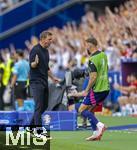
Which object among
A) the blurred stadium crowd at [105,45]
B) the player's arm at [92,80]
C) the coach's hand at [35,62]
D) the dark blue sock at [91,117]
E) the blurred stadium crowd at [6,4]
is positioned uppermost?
the blurred stadium crowd at [6,4]

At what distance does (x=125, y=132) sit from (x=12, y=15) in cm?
1506

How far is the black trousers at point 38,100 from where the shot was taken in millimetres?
13305

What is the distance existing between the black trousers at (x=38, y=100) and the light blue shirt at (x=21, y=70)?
6215 millimetres

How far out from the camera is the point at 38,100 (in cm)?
1331

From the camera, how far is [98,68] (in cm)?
1291

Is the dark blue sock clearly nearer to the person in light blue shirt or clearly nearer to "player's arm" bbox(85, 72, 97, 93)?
"player's arm" bbox(85, 72, 97, 93)

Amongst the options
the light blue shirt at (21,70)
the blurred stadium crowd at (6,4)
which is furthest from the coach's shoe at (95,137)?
the blurred stadium crowd at (6,4)

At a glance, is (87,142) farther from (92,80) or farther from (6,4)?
(6,4)

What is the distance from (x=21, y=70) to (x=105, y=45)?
4.45m

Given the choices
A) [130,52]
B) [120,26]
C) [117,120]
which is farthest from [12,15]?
[117,120]

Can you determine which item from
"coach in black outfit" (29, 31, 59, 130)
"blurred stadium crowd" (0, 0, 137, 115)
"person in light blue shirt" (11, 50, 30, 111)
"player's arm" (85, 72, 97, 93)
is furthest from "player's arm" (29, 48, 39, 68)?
"blurred stadium crowd" (0, 0, 137, 115)

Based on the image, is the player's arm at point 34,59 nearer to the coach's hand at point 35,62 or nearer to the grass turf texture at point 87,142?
the coach's hand at point 35,62

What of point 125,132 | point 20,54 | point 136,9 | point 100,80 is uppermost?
point 136,9

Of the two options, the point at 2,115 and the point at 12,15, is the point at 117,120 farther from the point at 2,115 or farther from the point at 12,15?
the point at 12,15
